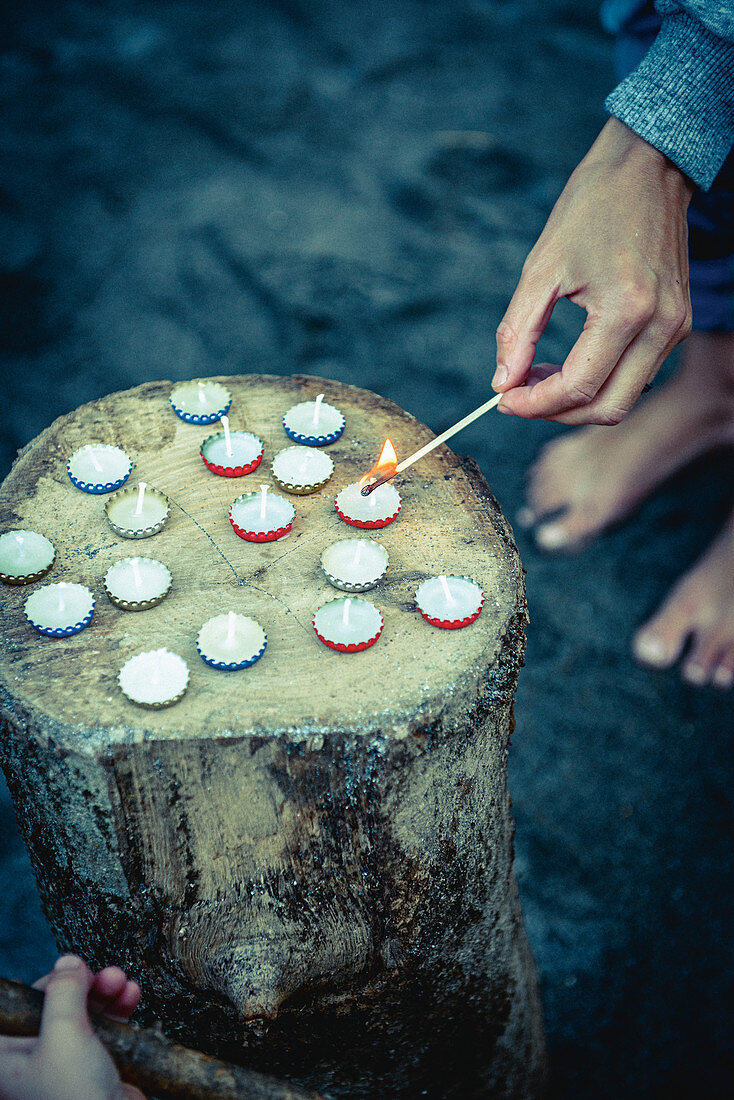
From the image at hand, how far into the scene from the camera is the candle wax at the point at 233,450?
157 cm

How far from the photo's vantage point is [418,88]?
16.3 feet

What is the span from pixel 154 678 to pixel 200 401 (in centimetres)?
66

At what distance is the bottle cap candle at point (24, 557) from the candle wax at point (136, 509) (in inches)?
5.0

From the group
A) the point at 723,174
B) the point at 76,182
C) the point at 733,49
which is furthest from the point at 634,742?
the point at 76,182

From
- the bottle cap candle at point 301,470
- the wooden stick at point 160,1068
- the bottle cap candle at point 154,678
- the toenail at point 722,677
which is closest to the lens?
the wooden stick at point 160,1068

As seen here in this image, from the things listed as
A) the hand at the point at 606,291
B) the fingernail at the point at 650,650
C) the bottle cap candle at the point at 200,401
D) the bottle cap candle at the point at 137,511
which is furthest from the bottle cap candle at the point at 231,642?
the fingernail at the point at 650,650

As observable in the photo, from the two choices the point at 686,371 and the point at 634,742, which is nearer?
the point at 634,742

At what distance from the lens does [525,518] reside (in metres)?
3.12

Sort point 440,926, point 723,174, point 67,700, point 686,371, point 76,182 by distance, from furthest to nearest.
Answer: point 76,182
point 686,371
point 723,174
point 440,926
point 67,700

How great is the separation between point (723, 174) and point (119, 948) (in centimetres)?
216

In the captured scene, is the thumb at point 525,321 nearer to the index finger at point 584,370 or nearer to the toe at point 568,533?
the index finger at point 584,370

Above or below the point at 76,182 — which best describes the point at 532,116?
above

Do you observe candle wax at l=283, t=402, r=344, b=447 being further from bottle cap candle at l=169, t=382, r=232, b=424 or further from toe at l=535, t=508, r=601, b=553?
toe at l=535, t=508, r=601, b=553

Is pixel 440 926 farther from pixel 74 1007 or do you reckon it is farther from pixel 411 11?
pixel 411 11
